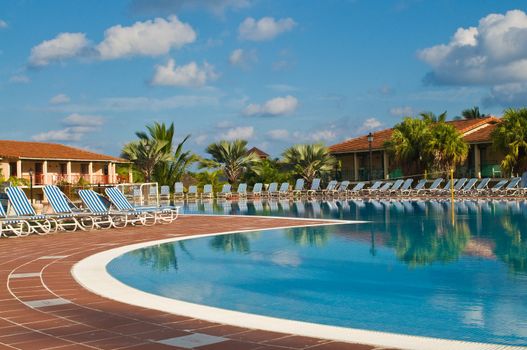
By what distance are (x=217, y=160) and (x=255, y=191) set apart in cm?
504

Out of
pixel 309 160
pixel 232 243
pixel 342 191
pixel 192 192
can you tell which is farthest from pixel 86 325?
pixel 309 160

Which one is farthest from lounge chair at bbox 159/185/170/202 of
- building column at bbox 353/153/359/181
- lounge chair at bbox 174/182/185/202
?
building column at bbox 353/153/359/181

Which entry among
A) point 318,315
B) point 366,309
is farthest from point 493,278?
point 318,315

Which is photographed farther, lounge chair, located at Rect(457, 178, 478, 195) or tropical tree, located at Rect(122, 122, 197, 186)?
tropical tree, located at Rect(122, 122, 197, 186)

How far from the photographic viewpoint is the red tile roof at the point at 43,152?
35.9m

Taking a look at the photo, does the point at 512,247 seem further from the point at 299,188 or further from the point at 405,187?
the point at 299,188

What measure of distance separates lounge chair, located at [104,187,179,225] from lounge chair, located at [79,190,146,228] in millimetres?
134

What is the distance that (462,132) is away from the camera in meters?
35.0

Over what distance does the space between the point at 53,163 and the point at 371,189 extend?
20.2 meters

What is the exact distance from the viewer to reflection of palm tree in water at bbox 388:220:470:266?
976 cm

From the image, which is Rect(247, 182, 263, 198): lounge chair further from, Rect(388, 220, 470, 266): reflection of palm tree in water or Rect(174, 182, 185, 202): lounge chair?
Rect(388, 220, 470, 266): reflection of palm tree in water

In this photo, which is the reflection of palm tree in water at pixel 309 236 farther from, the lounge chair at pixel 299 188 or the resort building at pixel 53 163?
the resort building at pixel 53 163

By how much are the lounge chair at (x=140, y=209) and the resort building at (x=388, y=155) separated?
16.4m

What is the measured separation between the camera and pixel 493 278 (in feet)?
25.6
